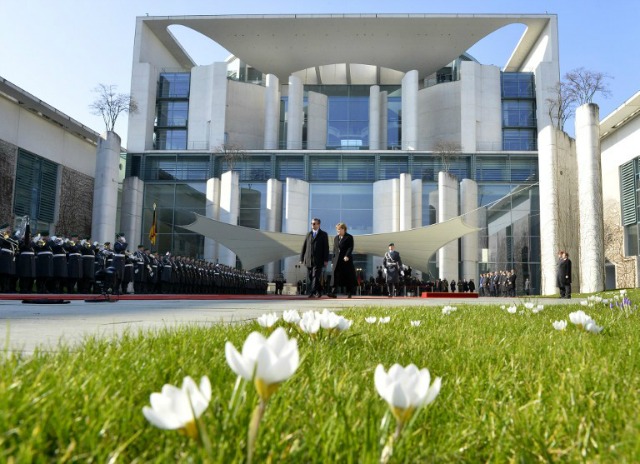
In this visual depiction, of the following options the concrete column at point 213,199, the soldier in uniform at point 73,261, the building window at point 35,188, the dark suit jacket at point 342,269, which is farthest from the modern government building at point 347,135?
the soldier in uniform at point 73,261

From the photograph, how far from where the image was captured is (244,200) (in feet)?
125

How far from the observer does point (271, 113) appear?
140 feet

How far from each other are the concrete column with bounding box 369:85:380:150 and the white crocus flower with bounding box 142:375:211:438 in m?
42.4

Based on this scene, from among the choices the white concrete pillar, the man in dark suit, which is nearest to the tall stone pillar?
the white concrete pillar

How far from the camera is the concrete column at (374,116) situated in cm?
4253

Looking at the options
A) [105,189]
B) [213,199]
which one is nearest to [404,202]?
[213,199]

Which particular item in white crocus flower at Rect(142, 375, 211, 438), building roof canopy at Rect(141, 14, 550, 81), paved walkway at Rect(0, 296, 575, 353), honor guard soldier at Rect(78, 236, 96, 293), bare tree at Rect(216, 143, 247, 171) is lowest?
paved walkway at Rect(0, 296, 575, 353)

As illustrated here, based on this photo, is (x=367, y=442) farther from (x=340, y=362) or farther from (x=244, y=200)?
(x=244, y=200)

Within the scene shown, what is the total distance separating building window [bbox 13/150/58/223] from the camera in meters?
32.3

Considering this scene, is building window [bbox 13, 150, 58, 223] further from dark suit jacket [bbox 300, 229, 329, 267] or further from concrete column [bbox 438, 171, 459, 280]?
dark suit jacket [bbox 300, 229, 329, 267]

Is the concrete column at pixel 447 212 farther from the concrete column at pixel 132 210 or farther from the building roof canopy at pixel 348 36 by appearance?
the concrete column at pixel 132 210

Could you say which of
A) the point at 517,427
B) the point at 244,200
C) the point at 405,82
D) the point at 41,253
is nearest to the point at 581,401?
the point at 517,427

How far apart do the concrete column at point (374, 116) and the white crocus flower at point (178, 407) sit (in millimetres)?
42437

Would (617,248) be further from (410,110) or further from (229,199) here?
(229,199)
